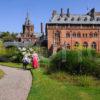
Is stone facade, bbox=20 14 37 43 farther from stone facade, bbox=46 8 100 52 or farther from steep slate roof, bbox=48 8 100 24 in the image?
stone facade, bbox=46 8 100 52

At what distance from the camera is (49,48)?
304 ft

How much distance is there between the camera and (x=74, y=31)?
94.5 meters

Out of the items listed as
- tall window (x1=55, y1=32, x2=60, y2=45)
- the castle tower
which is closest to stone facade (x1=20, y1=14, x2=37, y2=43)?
the castle tower

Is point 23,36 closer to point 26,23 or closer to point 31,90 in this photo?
point 26,23

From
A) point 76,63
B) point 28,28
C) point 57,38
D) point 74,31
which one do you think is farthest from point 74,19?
point 76,63

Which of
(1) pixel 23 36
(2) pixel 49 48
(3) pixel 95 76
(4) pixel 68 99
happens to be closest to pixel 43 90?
(4) pixel 68 99

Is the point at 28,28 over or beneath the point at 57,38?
over

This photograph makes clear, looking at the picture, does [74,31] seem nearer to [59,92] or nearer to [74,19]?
[74,19]

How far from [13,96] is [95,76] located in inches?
340

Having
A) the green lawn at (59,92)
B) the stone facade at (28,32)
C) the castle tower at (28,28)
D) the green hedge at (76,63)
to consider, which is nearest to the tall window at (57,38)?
the stone facade at (28,32)

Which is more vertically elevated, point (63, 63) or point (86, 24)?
point (86, 24)

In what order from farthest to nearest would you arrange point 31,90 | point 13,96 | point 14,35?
point 14,35 < point 31,90 < point 13,96

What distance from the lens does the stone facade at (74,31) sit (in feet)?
305

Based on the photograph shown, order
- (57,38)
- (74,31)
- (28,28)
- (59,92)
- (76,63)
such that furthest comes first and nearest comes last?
(28,28) < (74,31) < (57,38) < (76,63) < (59,92)
